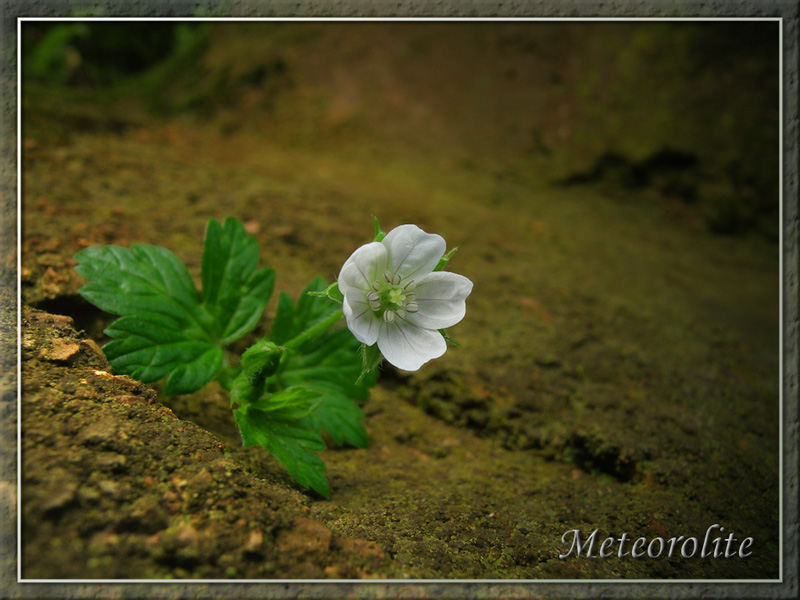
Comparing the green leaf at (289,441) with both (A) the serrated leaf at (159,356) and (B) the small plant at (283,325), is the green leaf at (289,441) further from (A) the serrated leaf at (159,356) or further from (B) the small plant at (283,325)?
(A) the serrated leaf at (159,356)

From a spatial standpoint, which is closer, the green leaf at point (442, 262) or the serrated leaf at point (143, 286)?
the green leaf at point (442, 262)

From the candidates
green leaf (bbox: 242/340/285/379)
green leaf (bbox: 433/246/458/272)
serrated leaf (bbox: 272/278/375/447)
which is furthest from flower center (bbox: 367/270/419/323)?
serrated leaf (bbox: 272/278/375/447)

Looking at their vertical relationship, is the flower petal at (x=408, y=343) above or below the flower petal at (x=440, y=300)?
below

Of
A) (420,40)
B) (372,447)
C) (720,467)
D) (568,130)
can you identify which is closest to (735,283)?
(568,130)

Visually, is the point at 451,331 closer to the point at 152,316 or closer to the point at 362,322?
the point at 362,322

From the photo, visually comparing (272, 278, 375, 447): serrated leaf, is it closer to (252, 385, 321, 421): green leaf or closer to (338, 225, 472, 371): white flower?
(252, 385, 321, 421): green leaf

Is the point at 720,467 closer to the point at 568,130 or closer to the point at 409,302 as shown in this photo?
the point at 409,302

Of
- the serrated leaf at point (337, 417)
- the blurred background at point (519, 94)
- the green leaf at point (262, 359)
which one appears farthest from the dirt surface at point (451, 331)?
the green leaf at point (262, 359)

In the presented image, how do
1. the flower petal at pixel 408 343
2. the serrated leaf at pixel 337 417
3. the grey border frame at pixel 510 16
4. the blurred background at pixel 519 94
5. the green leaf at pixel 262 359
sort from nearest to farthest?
the grey border frame at pixel 510 16, the flower petal at pixel 408 343, the green leaf at pixel 262 359, the serrated leaf at pixel 337 417, the blurred background at pixel 519 94

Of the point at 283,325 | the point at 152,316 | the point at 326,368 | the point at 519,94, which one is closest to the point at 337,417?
the point at 326,368
